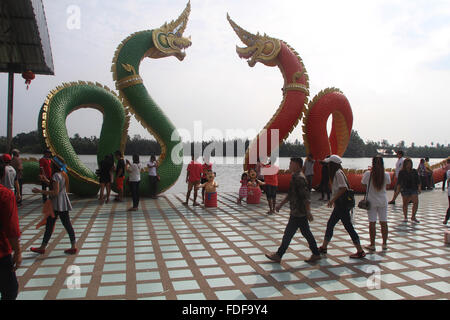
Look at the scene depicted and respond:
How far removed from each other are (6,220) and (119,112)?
7.60m

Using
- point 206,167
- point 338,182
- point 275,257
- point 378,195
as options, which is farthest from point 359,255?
point 206,167

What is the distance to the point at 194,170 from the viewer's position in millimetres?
8164

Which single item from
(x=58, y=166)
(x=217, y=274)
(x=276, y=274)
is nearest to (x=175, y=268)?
(x=217, y=274)

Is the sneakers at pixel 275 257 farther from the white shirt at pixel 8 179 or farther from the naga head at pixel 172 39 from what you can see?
the naga head at pixel 172 39

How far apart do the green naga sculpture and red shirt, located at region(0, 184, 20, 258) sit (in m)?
6.97

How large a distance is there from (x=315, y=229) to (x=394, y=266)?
198 cm

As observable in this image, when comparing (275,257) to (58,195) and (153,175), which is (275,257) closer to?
(58,195)

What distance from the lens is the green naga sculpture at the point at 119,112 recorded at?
8852 mm

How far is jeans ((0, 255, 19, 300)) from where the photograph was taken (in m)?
2.32

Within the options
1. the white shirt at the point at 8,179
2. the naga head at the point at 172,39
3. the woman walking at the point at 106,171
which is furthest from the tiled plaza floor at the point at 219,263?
the naga head at the point at 172,39

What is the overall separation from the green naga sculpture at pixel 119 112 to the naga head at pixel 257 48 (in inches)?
97.7

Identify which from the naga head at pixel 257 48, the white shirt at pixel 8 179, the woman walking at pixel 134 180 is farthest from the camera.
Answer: the naga head at pixel 257 48

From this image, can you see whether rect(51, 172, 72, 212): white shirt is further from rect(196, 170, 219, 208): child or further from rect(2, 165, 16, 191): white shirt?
rect(196, 170, 219, 208): child
